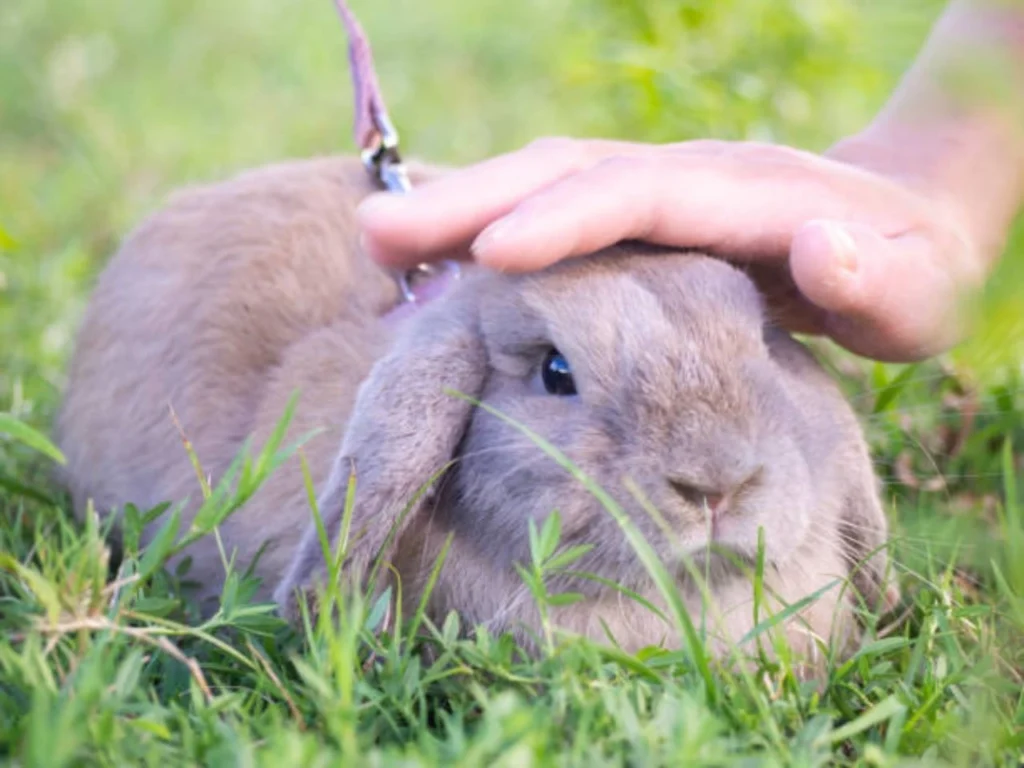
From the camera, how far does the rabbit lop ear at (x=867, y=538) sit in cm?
268

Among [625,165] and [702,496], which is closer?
[702,496]

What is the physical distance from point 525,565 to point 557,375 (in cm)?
38

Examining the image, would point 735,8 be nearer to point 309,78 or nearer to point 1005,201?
point 1005,201

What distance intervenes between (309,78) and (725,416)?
571 centimetres

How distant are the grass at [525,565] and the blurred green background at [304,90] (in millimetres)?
19

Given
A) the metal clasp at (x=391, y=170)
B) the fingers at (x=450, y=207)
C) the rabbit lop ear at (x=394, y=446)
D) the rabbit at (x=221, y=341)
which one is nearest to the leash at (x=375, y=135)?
the metal clasp at (x=391, y=170)

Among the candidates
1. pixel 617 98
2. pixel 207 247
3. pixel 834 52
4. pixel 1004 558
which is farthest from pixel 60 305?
pixel 1004 558

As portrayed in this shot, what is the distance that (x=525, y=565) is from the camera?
8.28 ft

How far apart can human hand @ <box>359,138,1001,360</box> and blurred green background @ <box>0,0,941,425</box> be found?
1.09 ft

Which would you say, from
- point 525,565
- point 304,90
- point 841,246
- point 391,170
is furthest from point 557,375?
point 304,90

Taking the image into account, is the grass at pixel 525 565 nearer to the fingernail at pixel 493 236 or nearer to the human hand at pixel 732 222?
the human hand at pixel 732 222

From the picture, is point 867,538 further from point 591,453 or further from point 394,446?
point 394,446

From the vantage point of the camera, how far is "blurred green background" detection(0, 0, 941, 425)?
4.72 meters

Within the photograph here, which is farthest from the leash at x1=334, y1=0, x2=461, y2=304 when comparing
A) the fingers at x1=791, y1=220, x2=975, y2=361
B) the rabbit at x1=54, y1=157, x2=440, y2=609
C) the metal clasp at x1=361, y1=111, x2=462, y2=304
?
the fingers at x1=791, y1=220, x2=975, y2=361
